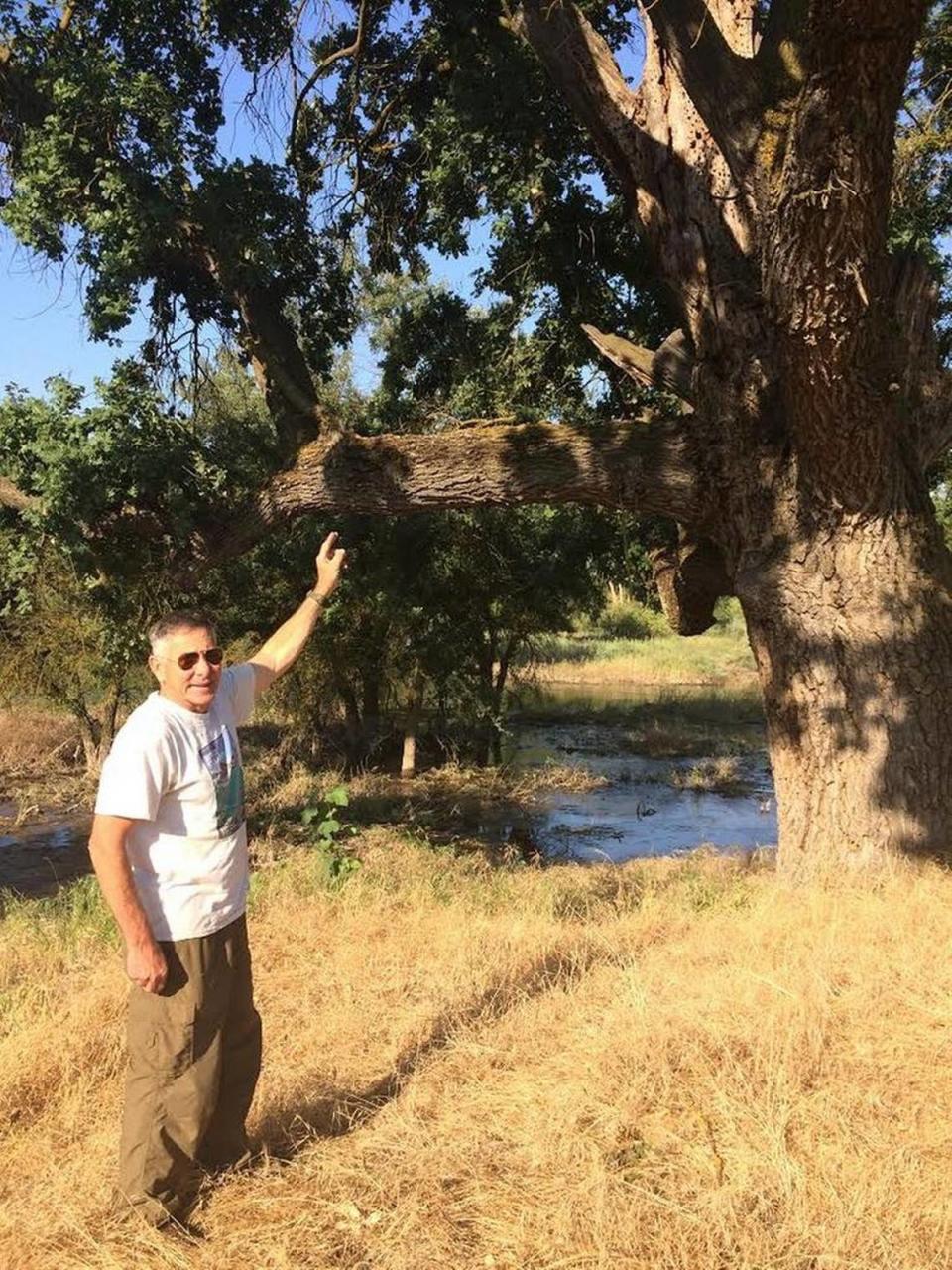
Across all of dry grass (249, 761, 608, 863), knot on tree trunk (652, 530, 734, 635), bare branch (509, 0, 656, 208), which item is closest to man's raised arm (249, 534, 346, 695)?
bare branch (509, 0, 656, 208)

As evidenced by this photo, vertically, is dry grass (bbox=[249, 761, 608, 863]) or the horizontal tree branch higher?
the horizontal tree branch

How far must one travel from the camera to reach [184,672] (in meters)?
3.28

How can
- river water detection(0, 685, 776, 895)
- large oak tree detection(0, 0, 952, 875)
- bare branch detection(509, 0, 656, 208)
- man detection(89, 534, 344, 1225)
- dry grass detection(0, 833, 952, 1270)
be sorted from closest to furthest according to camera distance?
dry grass detection(0, 833, 952, 1270) < man detection(89, 534, 344, 1225) < large oak tree detection(0, 0, 952, 875) < bare branch detection(509, 0, 656, 208) < river water detection(0, 685, 776, 895)

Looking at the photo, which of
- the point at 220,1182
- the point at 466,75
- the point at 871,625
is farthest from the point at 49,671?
the point at 220,1182

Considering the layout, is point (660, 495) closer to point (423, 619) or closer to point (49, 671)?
point (423, 619)

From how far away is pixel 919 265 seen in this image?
7.62m

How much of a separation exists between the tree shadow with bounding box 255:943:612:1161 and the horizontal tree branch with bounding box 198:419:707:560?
3803 millimetres

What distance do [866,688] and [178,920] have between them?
18.2 ft

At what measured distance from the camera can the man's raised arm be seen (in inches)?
153

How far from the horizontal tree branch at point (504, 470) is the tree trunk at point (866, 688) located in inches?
44.5

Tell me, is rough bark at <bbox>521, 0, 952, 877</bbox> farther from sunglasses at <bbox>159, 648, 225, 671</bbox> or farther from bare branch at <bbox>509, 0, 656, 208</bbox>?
sunglasses at <bbox>159, 648, 225, 671</bbox>

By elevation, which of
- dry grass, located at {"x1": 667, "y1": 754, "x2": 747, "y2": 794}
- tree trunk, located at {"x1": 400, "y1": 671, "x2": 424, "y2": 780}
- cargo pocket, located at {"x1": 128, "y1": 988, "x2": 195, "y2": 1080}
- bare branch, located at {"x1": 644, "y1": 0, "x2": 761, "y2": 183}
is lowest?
dry grass, located at {"x1": 667, "y1": 754, "x2": 747, "y2": 794}

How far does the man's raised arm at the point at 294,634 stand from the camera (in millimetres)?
3885

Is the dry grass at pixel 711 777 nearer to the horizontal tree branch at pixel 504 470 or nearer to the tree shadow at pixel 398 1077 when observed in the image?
the horizontal tree branch at pixel 504 470
